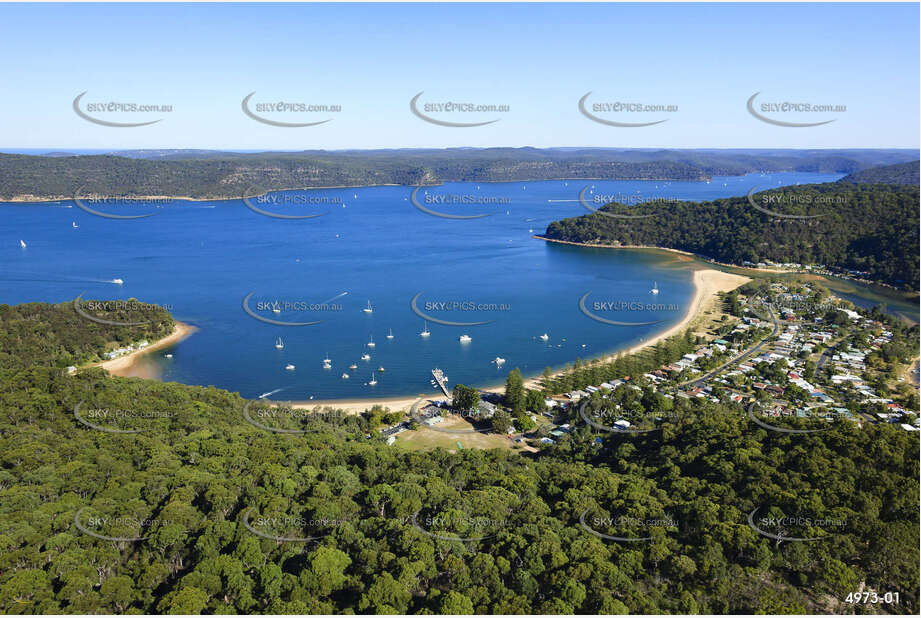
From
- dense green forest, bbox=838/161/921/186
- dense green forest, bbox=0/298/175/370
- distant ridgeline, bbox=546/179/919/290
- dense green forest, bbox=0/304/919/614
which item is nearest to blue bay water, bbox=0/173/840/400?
dense green forest, bbox=0/298/175/370

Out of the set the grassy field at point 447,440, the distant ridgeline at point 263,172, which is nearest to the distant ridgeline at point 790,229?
the grassy field at point 447,440

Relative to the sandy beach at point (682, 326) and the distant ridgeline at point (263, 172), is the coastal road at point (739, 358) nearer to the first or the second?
the sandy beach at point (682, 326)

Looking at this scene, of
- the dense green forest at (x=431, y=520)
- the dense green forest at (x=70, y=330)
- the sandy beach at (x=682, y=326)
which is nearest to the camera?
the dense green forest at (x=431, y=520)

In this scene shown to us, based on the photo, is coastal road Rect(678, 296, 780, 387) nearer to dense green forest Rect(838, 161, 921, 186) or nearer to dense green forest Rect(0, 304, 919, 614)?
dense green forest Rect(0, 304, 919, 614)

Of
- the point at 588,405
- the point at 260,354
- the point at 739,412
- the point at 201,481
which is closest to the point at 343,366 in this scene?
the point at 260,354

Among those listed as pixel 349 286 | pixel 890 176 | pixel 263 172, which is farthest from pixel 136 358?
pixel 890 176

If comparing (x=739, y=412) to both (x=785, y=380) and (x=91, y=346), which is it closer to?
(x=785, y=380)
